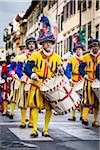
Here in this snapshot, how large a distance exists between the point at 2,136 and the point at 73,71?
3843mm

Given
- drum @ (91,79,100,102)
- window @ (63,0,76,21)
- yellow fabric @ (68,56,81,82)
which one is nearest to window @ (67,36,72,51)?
window @ (63,0,76,21)

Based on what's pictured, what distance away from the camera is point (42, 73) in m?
8.91

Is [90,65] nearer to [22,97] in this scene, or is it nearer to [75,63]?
[22,97]

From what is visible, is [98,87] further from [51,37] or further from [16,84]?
[16,84]

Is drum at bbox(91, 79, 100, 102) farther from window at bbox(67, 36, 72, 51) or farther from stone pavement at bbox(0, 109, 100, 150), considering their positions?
window at bbox(67, 36, 72, 51)

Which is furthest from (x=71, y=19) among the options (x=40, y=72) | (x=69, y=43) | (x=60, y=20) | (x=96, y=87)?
(x=40, y=72)

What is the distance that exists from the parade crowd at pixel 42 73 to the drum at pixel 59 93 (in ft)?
0.56

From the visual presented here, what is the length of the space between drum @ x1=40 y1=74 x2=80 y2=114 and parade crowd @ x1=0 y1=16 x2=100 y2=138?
6.7 inches

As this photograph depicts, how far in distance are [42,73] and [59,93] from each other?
0.66 m

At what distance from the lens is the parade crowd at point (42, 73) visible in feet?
29.2

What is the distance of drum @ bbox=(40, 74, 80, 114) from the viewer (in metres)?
8.40

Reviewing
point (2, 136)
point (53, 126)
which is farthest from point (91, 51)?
point (2, 136)

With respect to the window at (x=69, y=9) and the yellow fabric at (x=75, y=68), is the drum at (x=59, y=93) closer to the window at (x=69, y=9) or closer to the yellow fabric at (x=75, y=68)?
the yellow fabric at (x=75, y=68)

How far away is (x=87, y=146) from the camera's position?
7773mm
